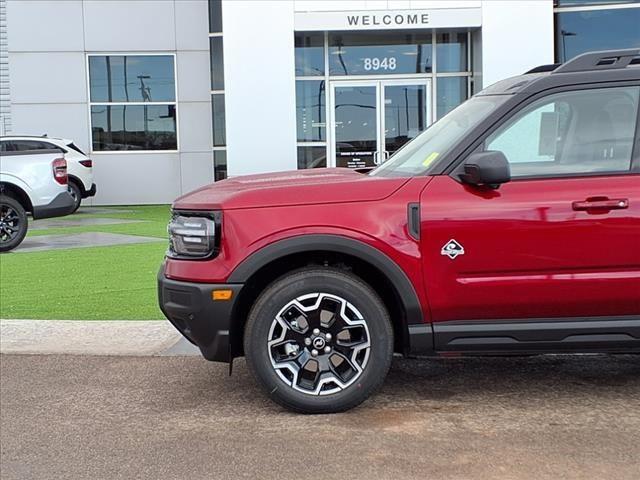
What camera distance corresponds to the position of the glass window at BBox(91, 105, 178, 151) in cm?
2142

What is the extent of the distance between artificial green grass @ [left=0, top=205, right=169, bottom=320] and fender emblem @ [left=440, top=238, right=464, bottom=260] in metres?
3.88

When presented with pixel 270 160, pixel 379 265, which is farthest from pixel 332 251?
pixel 270 160

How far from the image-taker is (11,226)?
12.4 m

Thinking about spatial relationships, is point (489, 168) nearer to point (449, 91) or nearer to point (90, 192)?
point (449, 91)

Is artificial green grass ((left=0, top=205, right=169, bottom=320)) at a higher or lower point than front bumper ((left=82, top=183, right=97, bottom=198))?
lower

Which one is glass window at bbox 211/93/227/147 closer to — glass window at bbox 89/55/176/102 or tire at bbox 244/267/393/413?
glass window at bbox 89/55/176/102

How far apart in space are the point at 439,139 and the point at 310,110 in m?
11.6

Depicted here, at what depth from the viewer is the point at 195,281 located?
4.45 metres

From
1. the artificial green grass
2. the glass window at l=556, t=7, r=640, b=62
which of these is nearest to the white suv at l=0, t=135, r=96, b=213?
the artificial green grass

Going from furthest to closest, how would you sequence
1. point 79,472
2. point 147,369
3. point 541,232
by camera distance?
point 147,369
point 541,232
point 79,472

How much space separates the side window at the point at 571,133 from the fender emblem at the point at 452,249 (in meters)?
0.56

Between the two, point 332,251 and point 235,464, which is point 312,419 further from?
point 332,251

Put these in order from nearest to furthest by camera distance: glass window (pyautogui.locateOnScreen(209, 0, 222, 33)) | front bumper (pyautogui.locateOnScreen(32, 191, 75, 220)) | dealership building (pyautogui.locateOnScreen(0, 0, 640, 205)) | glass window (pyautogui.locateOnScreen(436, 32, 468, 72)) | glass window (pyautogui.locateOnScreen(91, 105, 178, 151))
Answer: front bumper (pyautogui.locateOnScreen(32, 191, 75, 220)), dealership building (pyautogui.locateOnScreen(0, 0, 640, 205)), glass window (pyautogui.locateOnScreen(436, 32, 468, 72)), glass window (pyautogui.locateOnScreen(209, 0, 222, 33)), glass window (pyautogui.locateOnScreen(91, 105, 178, 151))

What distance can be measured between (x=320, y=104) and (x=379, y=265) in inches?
482
